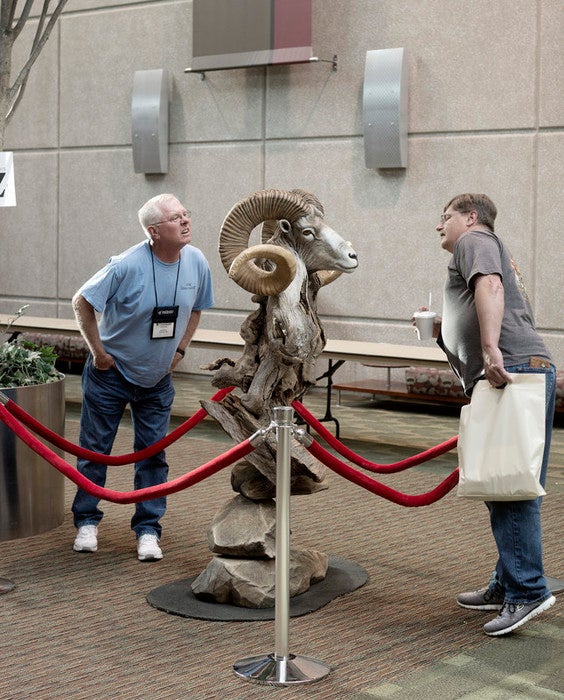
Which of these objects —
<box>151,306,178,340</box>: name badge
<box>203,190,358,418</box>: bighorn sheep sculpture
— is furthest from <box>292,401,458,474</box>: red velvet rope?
<box>151,306,178,340</box>: name badge

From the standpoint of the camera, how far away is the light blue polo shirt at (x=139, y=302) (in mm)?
5059

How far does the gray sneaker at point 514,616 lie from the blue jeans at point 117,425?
184 cm

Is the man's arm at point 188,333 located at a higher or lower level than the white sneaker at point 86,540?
higher

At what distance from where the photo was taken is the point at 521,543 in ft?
13.3

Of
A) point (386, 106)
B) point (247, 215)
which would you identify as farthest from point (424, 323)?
point (386, 106)

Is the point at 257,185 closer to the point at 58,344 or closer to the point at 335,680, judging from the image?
the point at 58,344

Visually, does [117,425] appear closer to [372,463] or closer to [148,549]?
Result: [148,549]

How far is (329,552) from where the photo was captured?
17.4 feet

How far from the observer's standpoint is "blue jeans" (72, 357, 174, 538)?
5254 millimetres

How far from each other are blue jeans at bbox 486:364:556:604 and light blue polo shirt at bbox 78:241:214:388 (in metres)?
1.82

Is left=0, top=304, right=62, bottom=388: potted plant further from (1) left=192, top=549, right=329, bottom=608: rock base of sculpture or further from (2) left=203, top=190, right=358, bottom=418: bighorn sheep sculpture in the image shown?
(1) left=192, top=549, right=329, bottom=608: rock base of sculpture

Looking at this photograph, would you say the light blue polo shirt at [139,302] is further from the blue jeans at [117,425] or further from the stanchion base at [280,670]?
the stanchion base at [280,670]

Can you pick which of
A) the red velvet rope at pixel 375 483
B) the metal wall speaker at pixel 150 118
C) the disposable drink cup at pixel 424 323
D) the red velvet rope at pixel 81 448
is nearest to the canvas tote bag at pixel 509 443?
the red velvet rope at pixel 375 483

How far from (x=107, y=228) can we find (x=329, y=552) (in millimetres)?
7918
